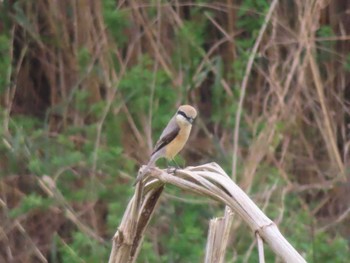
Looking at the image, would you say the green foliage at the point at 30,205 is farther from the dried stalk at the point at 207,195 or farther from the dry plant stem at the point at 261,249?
the dry plant stem at the point at 261,249

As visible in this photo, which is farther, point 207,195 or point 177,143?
point 177,143

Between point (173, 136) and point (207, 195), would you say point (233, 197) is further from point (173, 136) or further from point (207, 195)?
point (173, 136)

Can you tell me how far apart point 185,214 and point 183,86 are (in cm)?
61

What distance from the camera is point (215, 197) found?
1520 mm

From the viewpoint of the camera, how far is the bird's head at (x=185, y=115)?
93.6 inches

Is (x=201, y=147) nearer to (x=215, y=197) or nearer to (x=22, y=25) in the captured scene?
(x=22, y=25)

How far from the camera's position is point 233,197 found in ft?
4.91

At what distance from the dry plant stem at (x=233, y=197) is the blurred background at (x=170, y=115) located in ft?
9.01

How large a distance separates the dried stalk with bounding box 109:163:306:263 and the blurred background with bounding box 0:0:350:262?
2.66 metres

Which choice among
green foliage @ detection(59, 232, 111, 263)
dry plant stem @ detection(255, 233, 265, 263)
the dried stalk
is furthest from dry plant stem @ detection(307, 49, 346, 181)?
dry plant stem @ detection(255, 233, 265, 263)

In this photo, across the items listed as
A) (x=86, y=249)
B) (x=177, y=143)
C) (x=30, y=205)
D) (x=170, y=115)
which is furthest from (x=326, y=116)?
(x=177, y=143)

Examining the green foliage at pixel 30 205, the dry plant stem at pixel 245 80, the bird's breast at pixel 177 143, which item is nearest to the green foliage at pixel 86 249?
the green foliage at pixel 30 205

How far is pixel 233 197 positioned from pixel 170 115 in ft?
10.4

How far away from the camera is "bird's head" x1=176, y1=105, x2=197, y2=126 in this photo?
2.38 metres
